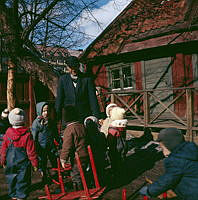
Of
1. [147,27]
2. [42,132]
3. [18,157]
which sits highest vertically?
[147,27]

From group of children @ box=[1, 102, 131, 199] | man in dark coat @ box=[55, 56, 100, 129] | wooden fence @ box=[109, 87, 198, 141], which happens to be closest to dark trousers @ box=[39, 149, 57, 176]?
group of children @ box=[1, 102, 131, 199]

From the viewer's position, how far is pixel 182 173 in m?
2.15

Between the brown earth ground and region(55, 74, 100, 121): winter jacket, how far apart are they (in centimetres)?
126

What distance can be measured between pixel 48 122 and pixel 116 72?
6.97 m

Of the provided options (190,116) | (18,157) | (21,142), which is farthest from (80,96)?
(190,116)

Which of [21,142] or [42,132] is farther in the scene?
[42,132]

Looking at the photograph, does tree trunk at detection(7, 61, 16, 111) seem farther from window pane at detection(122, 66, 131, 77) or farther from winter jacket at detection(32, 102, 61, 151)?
window pane at detection(122, 66, 131, 77)

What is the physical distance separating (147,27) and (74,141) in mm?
7736

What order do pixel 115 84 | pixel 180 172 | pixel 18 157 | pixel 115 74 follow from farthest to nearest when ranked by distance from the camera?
pixel 115 84
pixel 115 74
pixel 18 157
pixel 180 172

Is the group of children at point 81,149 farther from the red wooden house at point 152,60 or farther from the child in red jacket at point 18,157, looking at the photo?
the red wooden house at point 152,60

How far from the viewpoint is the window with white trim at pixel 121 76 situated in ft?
34.0

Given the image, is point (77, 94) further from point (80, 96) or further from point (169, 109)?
point (169, 109)

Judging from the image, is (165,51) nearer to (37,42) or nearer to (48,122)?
(37,42)

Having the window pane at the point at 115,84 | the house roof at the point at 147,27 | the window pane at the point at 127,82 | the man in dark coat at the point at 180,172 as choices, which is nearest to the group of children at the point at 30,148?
the man in dark coat at the point at 180,172
